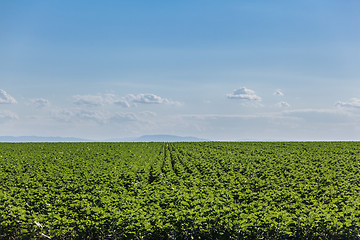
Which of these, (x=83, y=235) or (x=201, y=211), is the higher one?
(x=201, y=211)

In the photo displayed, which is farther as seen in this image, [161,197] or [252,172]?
[252,172]

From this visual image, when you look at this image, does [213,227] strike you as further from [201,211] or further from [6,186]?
[6,186]

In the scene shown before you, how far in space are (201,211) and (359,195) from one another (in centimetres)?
784

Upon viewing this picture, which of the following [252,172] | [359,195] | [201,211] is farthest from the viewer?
[252,172]

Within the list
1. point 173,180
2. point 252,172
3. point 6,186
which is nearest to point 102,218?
point 173,180

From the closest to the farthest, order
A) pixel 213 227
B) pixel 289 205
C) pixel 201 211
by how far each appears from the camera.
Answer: pixel 213 227, pixel 201 211, pixel 289 205

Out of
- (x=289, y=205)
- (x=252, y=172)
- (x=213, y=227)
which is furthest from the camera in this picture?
(x=252, y=172)

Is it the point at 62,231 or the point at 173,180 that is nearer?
the point at 62,231

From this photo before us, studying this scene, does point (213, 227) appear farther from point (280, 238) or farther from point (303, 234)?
point (303, 234)

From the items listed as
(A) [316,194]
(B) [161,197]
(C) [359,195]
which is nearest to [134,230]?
(B) [161,197]

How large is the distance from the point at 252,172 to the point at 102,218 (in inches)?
484

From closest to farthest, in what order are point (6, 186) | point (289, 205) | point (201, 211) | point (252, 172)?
point (201, 211) → point (289, 205) → point (6, 186) → point (252, 172)

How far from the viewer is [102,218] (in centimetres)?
1078

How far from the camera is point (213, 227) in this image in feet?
33.3
